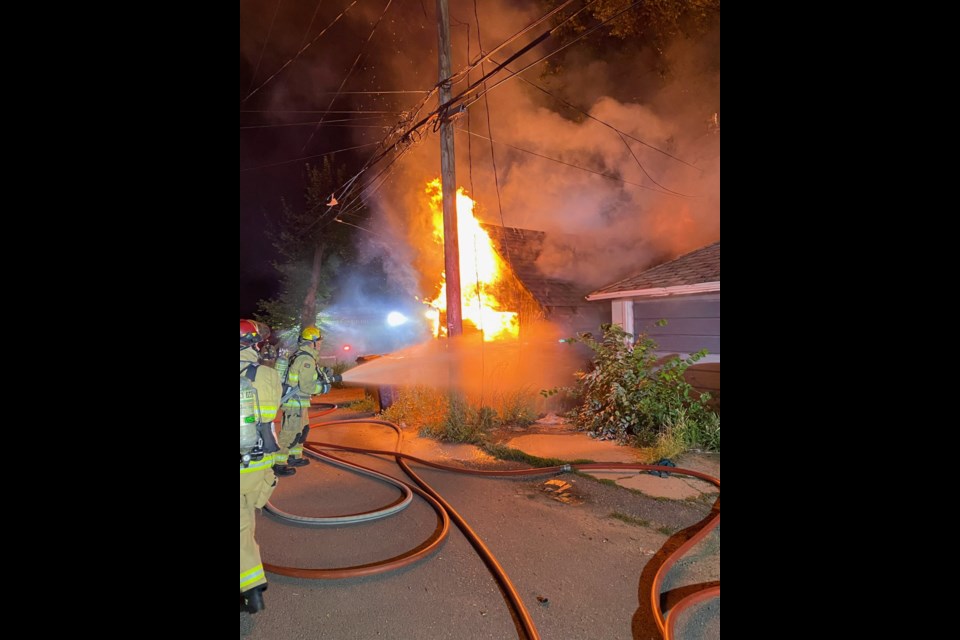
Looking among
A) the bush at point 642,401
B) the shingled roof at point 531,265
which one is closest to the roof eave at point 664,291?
the bush at point 642,401

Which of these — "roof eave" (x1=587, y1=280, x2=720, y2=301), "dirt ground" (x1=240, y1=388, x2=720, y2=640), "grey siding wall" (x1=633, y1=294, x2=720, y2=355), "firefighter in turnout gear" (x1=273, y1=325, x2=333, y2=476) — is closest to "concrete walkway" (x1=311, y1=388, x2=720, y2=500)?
"dirt ground" (x1=240, y1=388, x2=720, y2=640)

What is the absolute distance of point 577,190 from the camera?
42.9 feet

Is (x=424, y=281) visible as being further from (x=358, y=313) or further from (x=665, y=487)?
(x=358, y=313)

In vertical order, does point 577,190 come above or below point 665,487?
above

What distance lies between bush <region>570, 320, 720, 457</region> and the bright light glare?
67.0 ft

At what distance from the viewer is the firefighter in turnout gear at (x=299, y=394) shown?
6559 millimetres

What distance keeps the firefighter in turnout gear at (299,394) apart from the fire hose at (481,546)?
533 mm

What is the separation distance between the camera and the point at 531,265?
13242 mm

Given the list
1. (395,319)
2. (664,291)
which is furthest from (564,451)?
(395,319)

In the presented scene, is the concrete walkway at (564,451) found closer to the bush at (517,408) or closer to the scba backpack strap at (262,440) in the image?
the bush at (517,408)
